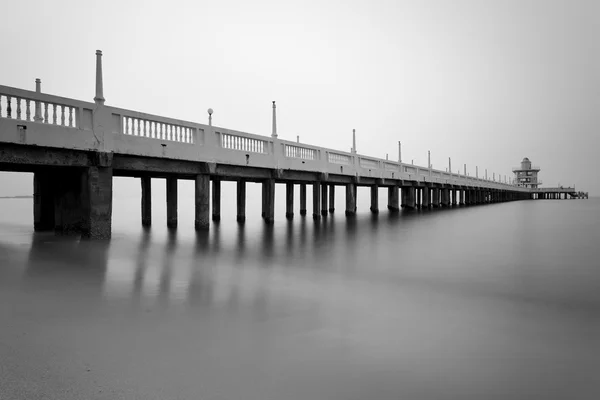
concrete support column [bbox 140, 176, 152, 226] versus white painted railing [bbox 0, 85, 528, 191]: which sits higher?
white painted railing [bbox 0, 85, 528, 191]

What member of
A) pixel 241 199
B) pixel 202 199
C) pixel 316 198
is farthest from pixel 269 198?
pixel 202 199

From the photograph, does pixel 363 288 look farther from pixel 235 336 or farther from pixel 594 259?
pixel 594 259

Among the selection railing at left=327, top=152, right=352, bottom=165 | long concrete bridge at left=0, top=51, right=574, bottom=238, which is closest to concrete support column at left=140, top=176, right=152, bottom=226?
long concrete bridge at left=0, top=51, right=574, bottom=238

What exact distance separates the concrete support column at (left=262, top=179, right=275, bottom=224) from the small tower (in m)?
148

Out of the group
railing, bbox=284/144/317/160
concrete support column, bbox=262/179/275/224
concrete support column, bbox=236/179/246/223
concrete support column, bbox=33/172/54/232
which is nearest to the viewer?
concrete support column, bbox=33/172/54/232

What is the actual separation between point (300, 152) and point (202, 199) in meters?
7.99

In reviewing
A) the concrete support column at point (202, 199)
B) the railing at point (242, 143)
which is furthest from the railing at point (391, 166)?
the concrete support column at point (202, 199)

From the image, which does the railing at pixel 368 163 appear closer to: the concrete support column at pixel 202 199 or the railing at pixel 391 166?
the railing at pixel 391 166

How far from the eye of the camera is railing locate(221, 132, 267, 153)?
16.6 m

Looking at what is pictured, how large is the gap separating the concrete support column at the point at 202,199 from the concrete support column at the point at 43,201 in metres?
5.77

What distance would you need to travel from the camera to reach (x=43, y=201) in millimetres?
17094

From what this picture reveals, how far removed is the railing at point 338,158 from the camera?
25636 mm

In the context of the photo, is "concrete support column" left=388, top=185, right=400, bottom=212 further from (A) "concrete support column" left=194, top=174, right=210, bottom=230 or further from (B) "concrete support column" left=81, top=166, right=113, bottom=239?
(B) "concrete support column" left=81, top=166, right=113, bottom=239

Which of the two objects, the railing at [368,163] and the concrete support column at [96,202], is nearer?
the concrete support column at [96,202]
